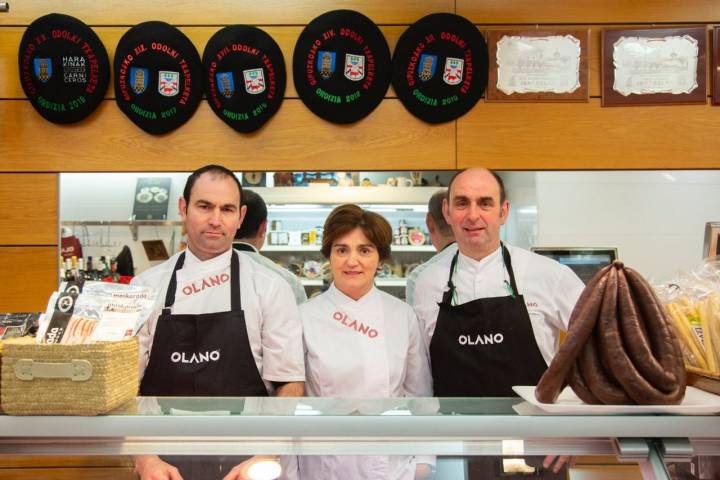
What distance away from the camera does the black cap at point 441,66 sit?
3100 millimetres

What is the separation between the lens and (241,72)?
10.2ft

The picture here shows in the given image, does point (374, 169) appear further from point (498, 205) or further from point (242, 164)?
point (498, 205)

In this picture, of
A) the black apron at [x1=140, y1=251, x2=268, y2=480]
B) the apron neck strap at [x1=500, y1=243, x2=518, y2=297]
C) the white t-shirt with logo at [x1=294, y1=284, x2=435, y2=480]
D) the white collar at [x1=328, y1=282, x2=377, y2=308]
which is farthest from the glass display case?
the apron neck strap at [x1=500, y1=243, x2=518, y2=297]

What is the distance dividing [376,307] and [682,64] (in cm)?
218

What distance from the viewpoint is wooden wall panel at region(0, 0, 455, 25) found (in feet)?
10.4

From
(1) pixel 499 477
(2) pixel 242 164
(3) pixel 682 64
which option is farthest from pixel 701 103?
(1) pixel 499 477

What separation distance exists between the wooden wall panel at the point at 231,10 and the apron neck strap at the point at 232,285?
1.54 meters

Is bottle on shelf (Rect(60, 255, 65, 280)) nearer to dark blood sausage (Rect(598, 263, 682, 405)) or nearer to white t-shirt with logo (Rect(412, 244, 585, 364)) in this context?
white t-shirt with logo (Rect(412, 244, 585, 364))

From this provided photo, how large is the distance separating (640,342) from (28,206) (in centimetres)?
314

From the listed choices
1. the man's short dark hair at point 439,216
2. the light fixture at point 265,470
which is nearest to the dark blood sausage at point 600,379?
the light fixture at point 265,470

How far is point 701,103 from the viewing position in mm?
3150

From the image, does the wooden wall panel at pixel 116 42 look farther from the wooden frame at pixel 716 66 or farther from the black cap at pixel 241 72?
the wooden frame at pixel 716 66

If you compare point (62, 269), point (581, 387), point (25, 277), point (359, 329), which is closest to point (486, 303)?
point (359, 329)

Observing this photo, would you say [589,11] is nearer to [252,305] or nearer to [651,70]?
[651,70]
